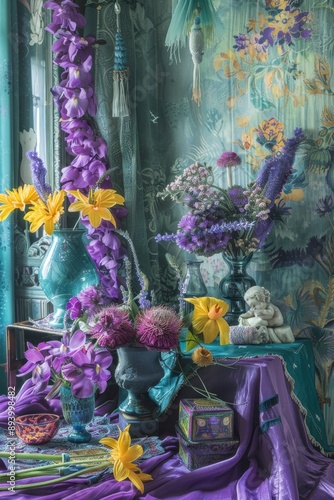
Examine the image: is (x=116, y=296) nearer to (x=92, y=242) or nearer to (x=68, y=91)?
(x=92, y=242)

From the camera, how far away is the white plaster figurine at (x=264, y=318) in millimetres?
2584

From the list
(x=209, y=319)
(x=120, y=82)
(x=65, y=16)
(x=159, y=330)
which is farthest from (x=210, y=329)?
(x=65, y=16)

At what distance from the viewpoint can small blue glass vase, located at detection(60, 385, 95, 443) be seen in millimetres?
2406

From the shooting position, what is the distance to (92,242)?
2.99 metres

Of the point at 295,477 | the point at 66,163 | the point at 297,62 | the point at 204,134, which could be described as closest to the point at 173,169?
the point at 204,134

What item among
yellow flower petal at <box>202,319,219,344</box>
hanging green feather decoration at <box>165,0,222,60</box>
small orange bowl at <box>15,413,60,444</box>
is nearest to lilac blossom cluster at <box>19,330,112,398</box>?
small orange bowl at <box>15,413,60,444</box>

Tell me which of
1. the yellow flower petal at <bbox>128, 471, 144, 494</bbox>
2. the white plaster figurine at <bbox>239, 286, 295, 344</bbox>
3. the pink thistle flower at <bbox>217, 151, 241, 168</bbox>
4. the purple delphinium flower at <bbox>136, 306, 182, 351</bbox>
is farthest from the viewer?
the pink thistle flower at <bbox>217, 151, 241, 168</bbox>

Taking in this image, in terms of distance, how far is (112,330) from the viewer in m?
2.26

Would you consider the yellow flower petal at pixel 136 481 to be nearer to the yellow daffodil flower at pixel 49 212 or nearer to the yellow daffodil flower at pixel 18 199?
the yellow daffodil flower at pixel 49 212

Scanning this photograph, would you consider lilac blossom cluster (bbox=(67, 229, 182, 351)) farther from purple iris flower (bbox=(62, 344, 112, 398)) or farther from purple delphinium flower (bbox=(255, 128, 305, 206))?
purple delphinium flower (bbox=(255, 128, 305, 206))

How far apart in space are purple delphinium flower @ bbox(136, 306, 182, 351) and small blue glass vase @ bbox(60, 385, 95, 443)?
0.34 m

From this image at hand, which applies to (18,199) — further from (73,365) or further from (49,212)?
(73,365)

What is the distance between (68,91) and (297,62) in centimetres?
100

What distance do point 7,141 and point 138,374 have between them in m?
1.33
